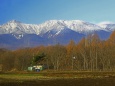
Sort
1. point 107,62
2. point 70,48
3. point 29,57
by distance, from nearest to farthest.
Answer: point 107,62, point 70,48, point 29,57

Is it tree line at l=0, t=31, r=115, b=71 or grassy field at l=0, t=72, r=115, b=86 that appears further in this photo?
tree line at l=0, t=31, r=115, b=71

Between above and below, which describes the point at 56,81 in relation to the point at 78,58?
below

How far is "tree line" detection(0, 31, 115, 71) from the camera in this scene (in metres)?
88.9

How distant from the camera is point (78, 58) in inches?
3816

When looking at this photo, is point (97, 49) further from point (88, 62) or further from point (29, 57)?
point (29, 57)

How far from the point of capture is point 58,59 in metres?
97.9

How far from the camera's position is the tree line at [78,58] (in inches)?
3499

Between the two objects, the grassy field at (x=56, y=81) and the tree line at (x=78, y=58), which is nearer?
the grassy field at (x=56, y=81)

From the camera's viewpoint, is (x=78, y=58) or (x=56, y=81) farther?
(x=78, y=58)

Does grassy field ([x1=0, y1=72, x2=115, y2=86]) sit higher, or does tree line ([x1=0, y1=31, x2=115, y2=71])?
tree line ([x1=0, y1=31, x2=115, y2=71])

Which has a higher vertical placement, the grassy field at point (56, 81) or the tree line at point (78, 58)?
the tree line at point (78, 58)

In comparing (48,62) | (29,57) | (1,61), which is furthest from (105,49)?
(1,61)

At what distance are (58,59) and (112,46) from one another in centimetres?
2003

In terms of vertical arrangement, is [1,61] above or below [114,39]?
below
